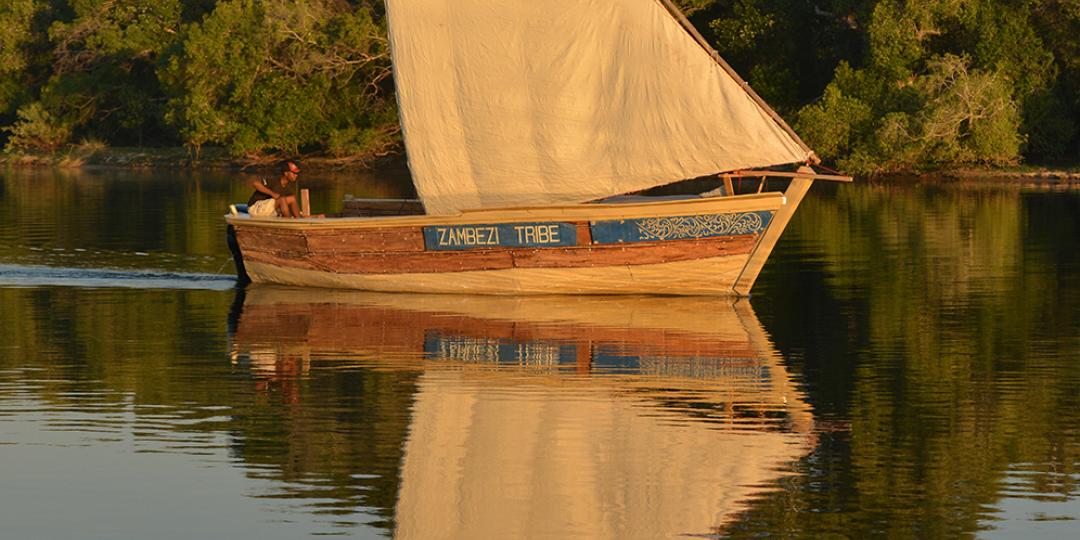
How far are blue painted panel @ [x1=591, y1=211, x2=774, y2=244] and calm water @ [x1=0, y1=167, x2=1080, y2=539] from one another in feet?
2.90

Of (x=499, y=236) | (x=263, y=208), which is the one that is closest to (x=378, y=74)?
(x=263, y=208)

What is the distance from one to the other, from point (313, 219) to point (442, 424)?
10478 mm

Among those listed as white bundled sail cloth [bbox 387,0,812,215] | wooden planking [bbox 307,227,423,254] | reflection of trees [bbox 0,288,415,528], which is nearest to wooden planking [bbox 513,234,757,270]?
white bundled sail cloth [bbox 387,0,812,215]

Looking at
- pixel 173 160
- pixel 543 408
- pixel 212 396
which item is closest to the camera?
pixel 543 408

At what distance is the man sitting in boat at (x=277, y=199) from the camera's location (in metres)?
26.1

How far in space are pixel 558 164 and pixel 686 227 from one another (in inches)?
89.3

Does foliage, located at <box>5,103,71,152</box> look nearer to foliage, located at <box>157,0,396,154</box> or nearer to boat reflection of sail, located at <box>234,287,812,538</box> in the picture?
foliage, located at <box>157,0,396,154</box>

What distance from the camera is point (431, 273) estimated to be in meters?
24.6

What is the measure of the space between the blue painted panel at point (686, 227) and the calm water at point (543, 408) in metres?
0.88

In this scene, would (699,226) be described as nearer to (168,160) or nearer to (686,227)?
(686,227)

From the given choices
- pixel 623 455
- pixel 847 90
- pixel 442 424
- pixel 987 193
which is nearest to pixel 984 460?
pixel 623 455

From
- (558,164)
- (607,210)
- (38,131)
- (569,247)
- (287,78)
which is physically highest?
(287,78)

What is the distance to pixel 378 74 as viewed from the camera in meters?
→ 63.1

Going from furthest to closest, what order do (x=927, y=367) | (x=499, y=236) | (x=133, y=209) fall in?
(x=133, y=209), (x=499, y=236), (x=927, y=367)
